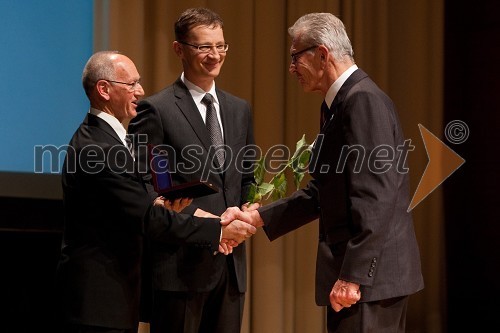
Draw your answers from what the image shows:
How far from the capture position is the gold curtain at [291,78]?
12.7ft

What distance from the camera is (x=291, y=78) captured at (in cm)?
426

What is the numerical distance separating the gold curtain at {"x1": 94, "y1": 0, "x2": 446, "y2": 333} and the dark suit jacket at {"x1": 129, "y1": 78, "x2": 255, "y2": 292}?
93 cm

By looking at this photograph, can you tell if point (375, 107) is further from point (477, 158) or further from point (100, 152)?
point (477, 158)

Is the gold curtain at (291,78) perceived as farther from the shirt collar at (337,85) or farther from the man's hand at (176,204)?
the shirt collar at (337,85)

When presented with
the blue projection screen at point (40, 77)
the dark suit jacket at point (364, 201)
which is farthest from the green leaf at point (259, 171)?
the blue projection screen at point (40, 77)

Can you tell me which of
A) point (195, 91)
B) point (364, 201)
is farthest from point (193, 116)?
point (364, 201)

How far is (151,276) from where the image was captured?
284 cm

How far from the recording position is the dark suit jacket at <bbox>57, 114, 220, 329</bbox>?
8.04 ft

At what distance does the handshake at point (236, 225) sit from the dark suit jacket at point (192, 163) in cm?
4

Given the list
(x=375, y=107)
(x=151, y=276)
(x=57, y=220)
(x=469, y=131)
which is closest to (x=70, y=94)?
(x=57, y=220)

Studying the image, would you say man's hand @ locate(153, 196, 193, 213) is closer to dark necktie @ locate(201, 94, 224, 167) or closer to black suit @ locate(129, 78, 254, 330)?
black suit @ locate(129, 78, 254, 330)

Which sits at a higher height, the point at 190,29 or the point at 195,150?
the point at 190,29

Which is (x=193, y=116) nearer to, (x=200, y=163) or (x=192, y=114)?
(x=192, y=114)

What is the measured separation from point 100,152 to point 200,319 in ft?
2.48
